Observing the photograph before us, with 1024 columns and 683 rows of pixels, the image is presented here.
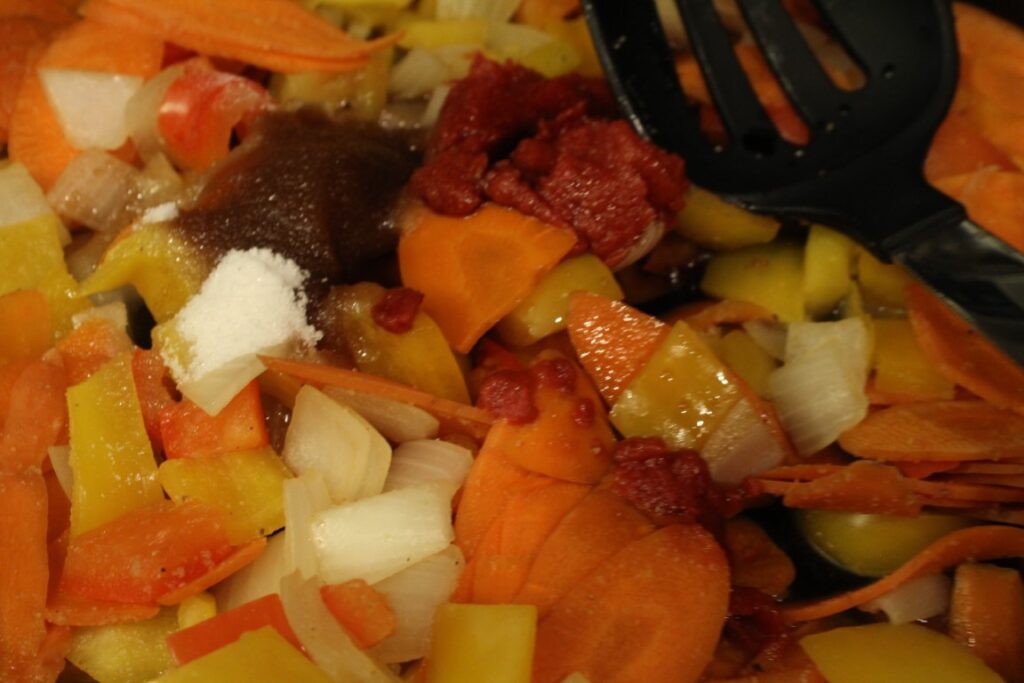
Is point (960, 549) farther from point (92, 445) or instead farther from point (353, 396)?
point (92, 445)

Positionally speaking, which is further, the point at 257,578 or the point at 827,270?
the point at 827,270

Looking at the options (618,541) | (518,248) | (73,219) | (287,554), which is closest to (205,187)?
(73,219)

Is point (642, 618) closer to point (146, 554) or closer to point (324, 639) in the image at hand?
point (324, 639)

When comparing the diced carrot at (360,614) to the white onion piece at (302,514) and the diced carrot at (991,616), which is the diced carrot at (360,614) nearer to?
the white onion piece at (302,514)

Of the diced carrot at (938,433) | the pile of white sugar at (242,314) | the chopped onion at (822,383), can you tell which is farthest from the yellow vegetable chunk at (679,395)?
the pile of white sugar at (242,314)

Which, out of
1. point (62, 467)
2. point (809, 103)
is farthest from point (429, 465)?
point (809, 103)

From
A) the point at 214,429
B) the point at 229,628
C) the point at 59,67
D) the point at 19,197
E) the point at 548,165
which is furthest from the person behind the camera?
the point at 59,67
